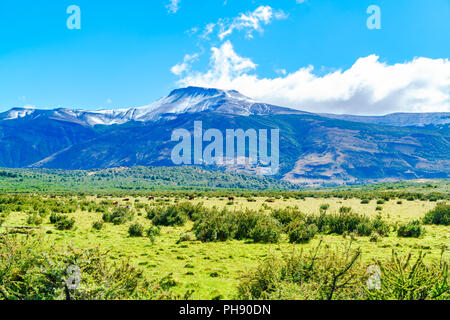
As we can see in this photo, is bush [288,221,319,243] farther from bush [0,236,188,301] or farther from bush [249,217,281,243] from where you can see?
bush [0,236,188,301]

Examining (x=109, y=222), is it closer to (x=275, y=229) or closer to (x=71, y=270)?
(x=275, y=229)

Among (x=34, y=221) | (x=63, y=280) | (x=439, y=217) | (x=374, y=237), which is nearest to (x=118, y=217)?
(x=34, y=221)

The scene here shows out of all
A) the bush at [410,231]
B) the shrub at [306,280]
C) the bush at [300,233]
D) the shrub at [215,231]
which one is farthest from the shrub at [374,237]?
the shrub at [306,280]

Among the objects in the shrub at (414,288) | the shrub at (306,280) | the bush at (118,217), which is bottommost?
the bush at (118,217)

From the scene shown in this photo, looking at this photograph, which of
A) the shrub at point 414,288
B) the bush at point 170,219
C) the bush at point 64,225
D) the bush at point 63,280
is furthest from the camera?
Result: the bush at point 170,219

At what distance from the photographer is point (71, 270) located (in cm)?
620

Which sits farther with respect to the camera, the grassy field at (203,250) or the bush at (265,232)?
the bush at (265,232)

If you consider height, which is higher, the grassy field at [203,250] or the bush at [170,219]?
the grassy field at [203,250]

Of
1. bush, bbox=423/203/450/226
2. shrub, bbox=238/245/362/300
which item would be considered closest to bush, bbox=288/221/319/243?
shrub, bbox=238/245/362/300

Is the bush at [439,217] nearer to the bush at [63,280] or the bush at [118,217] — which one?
the bush at [63,280]

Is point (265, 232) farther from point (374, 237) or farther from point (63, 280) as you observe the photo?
point (63, 280)

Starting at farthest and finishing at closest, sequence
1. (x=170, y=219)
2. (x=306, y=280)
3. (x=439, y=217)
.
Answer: (x=170, y=219) < (x=439, y=217) < (x=306, y=280)
